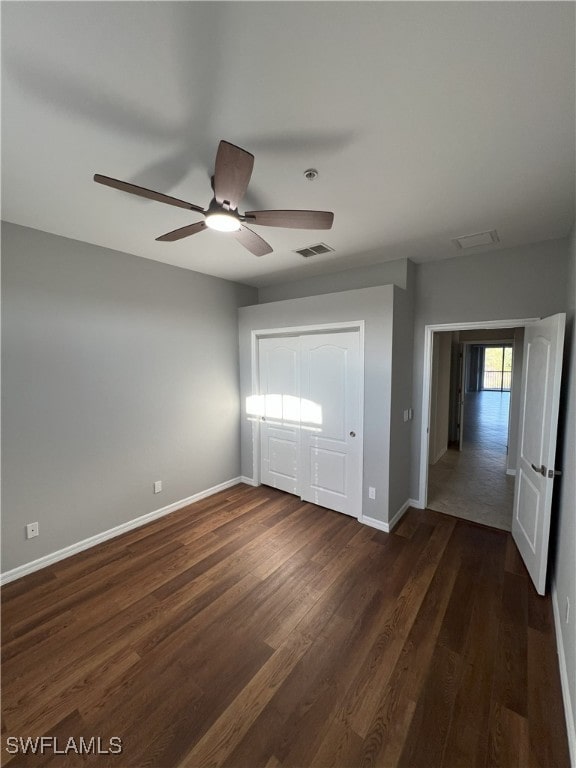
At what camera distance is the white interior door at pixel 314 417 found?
323 cm

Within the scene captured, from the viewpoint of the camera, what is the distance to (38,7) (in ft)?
3.13

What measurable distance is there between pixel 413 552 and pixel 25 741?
269 cm

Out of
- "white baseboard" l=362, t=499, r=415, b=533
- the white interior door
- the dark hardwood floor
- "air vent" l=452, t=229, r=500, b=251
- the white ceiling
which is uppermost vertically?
the white ceiling

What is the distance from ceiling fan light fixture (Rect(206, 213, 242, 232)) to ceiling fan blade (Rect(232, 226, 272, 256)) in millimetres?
131

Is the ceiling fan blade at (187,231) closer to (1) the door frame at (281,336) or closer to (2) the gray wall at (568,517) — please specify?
(1) the door frame at (281,336)

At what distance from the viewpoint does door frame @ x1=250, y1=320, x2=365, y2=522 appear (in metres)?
3.12

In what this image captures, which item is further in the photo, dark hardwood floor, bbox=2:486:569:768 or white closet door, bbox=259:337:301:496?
white closet door, bbox=259:337:301:496

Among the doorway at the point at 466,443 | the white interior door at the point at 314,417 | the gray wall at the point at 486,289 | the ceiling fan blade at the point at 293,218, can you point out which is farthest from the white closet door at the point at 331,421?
the ceiling fan blade at the point at 293,218

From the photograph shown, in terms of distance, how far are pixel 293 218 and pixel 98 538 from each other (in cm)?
325

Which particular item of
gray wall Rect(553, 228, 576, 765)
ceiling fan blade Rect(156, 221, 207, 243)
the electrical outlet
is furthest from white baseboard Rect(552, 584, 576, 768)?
the electrical outlet

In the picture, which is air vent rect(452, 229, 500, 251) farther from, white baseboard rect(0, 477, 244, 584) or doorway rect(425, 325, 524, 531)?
white baseboard rect(0, 477, 244, 584)

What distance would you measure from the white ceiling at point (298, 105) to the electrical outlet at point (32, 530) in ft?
7.97

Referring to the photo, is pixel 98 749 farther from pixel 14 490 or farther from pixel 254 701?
pixel 14 490

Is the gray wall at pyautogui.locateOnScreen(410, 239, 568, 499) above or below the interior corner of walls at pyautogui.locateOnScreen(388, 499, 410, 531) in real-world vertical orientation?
above
